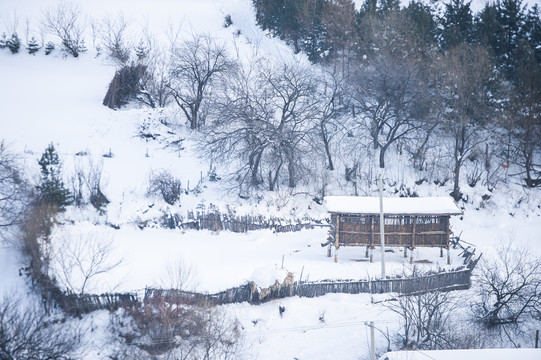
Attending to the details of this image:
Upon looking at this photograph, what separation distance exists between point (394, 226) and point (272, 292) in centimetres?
638

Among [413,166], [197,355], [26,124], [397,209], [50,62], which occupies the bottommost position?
[197,355]

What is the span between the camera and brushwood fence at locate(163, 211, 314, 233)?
22.5 metres

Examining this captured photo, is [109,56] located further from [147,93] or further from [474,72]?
[474,72]

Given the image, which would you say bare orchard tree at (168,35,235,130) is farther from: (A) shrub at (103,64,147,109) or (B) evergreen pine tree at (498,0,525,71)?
(B) evergreen pine tree at (498,0,525,71)

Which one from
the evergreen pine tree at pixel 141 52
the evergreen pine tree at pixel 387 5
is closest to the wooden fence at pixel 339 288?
the evergreen pine tree at pixel 387 5

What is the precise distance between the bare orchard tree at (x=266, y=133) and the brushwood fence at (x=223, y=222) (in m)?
4.10

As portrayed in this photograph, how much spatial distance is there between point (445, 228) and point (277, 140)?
426 inches

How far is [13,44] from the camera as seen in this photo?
3606 centimetres

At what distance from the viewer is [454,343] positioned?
15.5m

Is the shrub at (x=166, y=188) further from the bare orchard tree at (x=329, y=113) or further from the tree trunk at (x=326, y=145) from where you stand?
the tree trunk at (x=326, y=145)

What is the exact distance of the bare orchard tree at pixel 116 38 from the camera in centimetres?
3688

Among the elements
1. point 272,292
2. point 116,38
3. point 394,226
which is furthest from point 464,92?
point 116,38

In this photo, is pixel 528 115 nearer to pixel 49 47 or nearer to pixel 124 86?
pixel 124 86

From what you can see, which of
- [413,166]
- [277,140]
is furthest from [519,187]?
[277,140]
